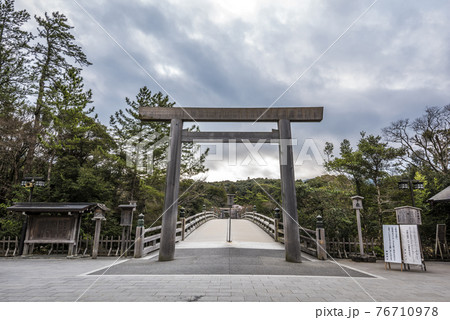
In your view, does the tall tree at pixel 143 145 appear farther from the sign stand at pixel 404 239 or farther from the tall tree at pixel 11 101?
the sign stand at pixel 404 239

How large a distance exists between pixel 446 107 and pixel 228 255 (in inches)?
820

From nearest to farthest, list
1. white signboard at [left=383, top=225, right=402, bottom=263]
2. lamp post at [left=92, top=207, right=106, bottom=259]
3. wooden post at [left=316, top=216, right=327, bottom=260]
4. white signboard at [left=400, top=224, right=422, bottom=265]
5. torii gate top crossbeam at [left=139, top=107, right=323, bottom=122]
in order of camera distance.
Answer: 1. white signboard at [left=400, top=224, right=422, bottom=265]
2. white signboard at [left=383, top=225, right=402, bottom=263]
3. torii gate top crossbeam at [left=139, top=107, right=323, bottom=122]
4. wooden post at [left=316, top=216, right=327, bottom=260]
5. lamp post at [left=92, top=207, right=106, bottom=259]

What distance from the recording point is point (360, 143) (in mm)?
11727

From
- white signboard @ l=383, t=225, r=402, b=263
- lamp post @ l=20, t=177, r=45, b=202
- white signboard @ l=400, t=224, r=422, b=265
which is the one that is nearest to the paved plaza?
white signboard @ l=400, t=224, r=422, b=265

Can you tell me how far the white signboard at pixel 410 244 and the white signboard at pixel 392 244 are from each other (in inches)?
7.1

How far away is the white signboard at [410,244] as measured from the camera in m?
5.99

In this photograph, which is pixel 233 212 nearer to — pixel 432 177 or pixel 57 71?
pixel 432 177

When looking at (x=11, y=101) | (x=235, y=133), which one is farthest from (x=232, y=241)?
(x=11, y=101)

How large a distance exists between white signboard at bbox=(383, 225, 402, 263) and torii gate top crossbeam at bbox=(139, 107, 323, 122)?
393 centimetres

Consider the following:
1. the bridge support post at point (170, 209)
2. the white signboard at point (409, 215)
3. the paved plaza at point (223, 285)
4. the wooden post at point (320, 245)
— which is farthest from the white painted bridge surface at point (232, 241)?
the white signboard at point (409, 215)

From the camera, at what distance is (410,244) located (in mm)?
6094

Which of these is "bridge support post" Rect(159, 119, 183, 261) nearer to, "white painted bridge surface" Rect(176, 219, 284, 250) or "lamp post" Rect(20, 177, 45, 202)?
"white painted bridge surface" Rect(176, 219, 284, 250)

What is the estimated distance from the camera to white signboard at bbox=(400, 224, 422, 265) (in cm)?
599
